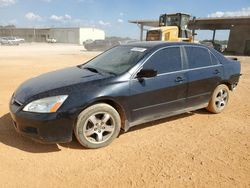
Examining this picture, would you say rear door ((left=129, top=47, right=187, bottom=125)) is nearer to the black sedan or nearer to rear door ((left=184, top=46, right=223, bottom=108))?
the black sedan

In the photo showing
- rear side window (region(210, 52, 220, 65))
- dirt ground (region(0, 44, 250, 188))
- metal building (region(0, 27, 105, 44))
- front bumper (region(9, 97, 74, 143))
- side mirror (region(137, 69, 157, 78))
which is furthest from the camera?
metal building (region(0, 27, 105, 44))

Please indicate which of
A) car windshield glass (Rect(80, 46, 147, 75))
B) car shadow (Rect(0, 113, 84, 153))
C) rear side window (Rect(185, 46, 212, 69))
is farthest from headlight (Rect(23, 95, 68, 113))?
rear side window (Rect(185, 46, 212, 69))

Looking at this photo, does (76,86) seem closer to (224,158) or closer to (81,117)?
(81,117)

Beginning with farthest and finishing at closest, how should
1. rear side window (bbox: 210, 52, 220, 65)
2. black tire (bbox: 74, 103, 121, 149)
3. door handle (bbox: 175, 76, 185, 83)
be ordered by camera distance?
1. rear side window (bbox: 210, 52, 220, 65)
2. door handle (bbox: 175, 76, 185, 83)
3. black tire (bbox: 74, 103, 121, 149)

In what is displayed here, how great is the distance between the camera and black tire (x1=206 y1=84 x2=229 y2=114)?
5.03 metres

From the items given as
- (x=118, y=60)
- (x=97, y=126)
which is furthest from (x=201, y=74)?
(x=97, y=126)

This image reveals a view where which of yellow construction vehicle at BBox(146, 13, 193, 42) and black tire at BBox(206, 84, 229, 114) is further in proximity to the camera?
yellow construction vehicle at BBox(146, 13, 193, 42)

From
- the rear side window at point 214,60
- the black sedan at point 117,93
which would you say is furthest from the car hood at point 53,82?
the rear side window at point 214,60

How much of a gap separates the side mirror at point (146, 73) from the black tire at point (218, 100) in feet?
6.23

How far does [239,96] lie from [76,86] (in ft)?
16.6

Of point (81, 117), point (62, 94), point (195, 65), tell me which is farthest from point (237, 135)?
point (62, 94)

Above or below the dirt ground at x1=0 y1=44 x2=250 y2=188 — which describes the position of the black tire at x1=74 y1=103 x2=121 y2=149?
above

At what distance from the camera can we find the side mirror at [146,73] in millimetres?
3736

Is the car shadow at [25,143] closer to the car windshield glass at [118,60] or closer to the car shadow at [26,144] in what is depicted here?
the car shadow at [26,144]
